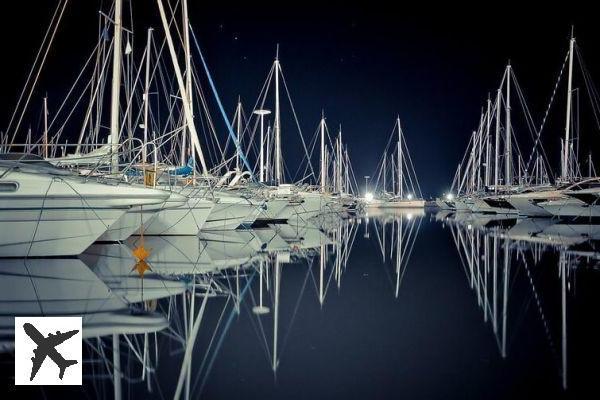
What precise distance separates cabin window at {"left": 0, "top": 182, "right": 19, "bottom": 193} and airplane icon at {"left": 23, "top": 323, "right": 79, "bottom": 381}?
6427 mm

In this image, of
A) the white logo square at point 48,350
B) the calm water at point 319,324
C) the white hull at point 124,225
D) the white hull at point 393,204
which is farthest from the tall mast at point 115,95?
the white hull at point 393,204

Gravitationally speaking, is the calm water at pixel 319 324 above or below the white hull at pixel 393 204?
below

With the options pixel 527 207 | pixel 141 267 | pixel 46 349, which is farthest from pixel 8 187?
pixel 527 207

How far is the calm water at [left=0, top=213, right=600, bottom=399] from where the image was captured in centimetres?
431

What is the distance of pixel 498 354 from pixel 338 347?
5.63ft

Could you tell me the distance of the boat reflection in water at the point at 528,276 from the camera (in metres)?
5.86

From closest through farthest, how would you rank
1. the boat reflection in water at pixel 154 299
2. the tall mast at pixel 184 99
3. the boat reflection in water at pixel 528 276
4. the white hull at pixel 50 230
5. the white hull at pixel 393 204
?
the boat reflection in water at pixel 154 299 < the boat reflection in water at pixel 528 276 < the white hull at pixel 50 230 < the tall mast at pixel 184 99 < the white hull at pixel 393 204

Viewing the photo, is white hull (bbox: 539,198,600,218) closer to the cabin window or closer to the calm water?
the calm water

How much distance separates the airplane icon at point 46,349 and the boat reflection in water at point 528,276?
454 cm

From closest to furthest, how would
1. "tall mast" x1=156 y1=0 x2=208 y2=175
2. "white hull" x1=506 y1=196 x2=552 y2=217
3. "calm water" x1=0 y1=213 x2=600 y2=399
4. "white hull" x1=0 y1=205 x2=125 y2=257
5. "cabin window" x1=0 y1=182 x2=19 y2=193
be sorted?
"calm water" x1=0 y1=213 x2=600 y2=399 → "cabin window" x1=0 y1=182 x2=19 y2=193 → "white hull" x1=0 y1=205 x2=125 y2=257 → "tall mast" x1=156 y1=0 x2=208 y2=175 → "white hull" x1=506 y1=196 x2=552 y2=217

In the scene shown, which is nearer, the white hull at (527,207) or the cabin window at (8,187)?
the cabin window at (8,187)

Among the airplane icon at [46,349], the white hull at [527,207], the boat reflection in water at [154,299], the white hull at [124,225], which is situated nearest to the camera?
the airplane icon at [46,349]

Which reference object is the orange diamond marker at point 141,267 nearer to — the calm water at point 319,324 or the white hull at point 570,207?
the calm water at point 319,324

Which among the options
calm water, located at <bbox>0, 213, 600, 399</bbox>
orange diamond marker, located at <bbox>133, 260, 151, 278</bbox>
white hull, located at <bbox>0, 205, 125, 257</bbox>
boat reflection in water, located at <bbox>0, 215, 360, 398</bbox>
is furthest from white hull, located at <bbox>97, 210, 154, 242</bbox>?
orange diamond marker, located at <bbox>133, 260, 151, 278</bbox>
